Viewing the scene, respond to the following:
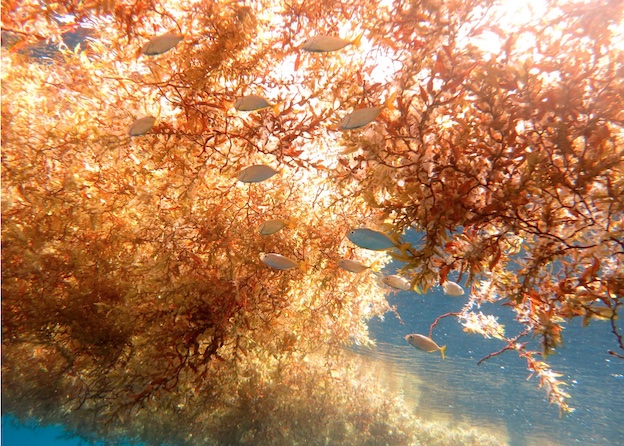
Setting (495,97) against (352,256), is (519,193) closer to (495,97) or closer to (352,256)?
(495,97)

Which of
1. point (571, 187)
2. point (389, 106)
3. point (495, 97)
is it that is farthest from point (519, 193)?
point (389, 106)

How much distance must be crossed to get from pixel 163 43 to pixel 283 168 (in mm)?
2428

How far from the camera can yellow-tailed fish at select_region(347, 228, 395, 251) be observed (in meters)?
3.85

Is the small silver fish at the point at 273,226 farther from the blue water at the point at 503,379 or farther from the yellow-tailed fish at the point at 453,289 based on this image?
the blue water at the point at 503,379

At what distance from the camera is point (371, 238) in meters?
3.90

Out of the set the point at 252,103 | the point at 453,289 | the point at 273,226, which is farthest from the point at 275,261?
the point at 453,289

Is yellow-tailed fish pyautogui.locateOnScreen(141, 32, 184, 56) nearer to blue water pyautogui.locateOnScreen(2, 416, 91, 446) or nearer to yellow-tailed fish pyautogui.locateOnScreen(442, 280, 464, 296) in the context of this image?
yellow-tailed fish pyautogui.locateOnScreen(442, 280, 464, 296)

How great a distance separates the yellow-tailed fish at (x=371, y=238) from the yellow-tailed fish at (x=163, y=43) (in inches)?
109

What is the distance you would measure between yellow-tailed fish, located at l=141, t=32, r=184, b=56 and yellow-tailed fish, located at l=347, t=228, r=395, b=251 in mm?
2773

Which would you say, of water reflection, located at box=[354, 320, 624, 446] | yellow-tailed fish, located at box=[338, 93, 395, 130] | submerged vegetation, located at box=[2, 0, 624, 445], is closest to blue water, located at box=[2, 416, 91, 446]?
submerged vegetation, located at box=[2, 0, 624, 445]

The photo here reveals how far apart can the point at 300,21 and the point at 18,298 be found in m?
6.43

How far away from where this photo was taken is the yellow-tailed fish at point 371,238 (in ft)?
12.6

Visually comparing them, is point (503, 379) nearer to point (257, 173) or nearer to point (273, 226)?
point (273, 226)

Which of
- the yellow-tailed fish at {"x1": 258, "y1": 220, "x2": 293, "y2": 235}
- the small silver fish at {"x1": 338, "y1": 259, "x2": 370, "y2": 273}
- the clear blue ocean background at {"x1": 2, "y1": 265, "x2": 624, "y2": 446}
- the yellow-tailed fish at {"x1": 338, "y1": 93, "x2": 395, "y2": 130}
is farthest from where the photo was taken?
the clear blue ocean background at {"x1": 2, "y1": 265, "x2": 624, "y2": 446}
